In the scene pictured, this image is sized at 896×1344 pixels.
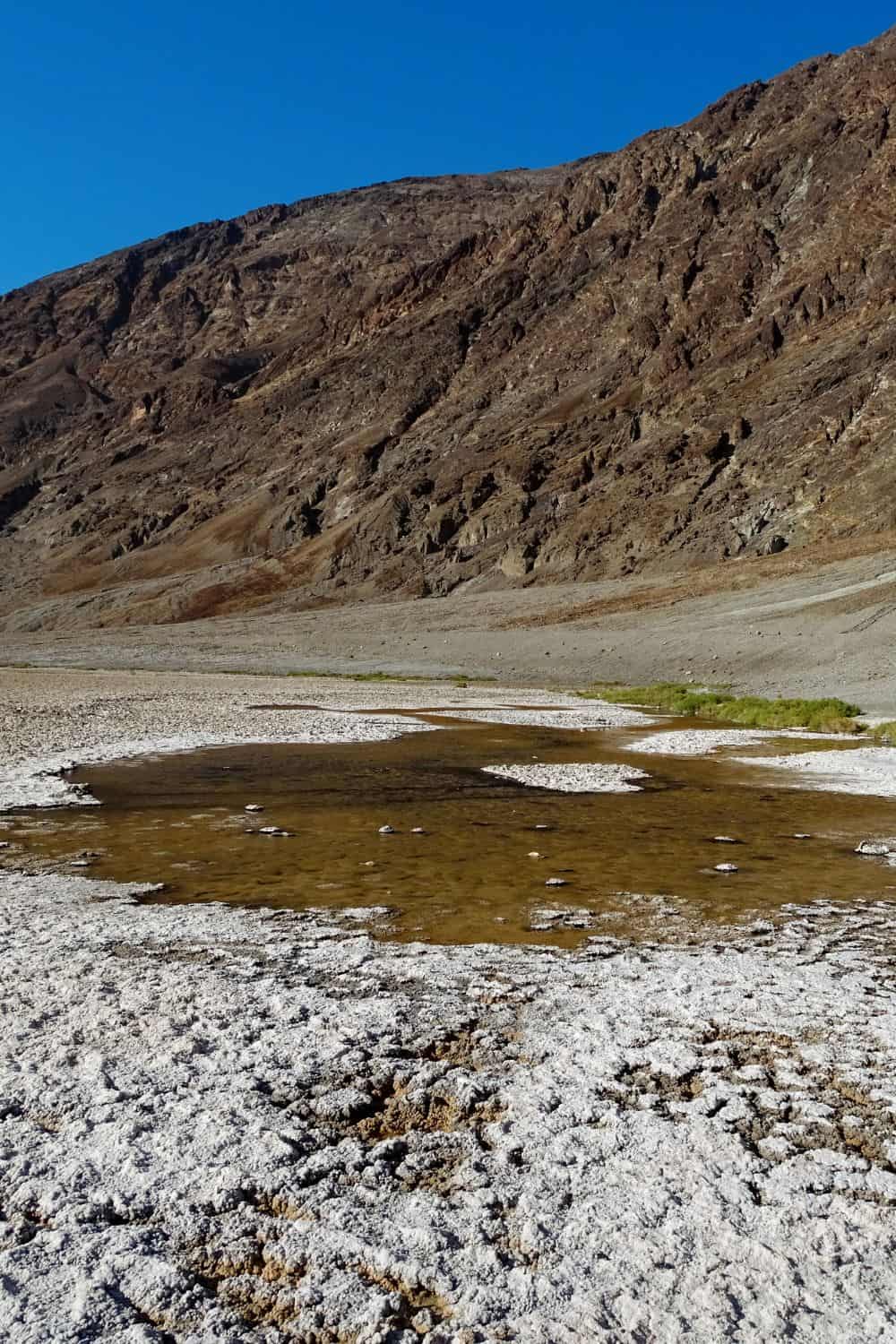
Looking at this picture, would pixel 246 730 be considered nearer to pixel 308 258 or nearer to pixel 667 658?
pixel 667 658

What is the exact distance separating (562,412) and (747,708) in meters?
76.0

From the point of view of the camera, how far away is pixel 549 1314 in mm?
2818

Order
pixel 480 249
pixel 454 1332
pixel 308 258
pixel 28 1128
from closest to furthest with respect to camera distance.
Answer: pixel 454 1332 → pixel 28 1128 → pixel 480 249 → pixel 308 258

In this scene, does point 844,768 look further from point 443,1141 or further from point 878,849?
point 443,1141

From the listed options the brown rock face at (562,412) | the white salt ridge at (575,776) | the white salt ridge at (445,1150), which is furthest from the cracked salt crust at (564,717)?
the brown rock face at (562,412)

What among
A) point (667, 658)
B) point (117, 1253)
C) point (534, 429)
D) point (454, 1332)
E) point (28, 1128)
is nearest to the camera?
point (454, 1332)

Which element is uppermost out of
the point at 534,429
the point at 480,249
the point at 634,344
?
the point at 480,249

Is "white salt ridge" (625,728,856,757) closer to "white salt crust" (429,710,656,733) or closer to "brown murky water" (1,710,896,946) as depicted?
"white salt crust" (429,710,656,733)

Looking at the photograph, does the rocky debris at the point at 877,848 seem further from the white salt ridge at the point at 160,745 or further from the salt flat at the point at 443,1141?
the white salt ridge at the point at 160,745

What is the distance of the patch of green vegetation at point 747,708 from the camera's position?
25.6 metres

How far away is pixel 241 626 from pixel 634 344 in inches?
2021

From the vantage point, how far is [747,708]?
28719mm

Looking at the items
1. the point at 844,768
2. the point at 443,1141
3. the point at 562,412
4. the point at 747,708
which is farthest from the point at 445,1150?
the point at 562,412

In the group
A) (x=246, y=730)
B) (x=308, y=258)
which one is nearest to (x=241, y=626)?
(x=246, y=730)
